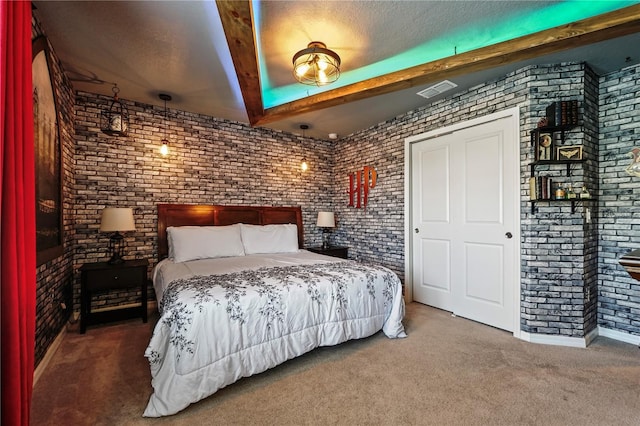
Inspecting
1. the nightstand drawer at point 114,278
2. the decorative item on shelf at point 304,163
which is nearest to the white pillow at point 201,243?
the nightstand drawer at point 114,278

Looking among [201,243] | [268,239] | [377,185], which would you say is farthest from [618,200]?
[201,243]

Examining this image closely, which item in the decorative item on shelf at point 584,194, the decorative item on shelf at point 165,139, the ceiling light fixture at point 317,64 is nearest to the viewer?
the ceiling light fixture at point 317,64

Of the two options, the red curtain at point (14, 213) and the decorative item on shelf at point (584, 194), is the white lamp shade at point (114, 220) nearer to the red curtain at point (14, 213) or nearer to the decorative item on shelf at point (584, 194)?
the red curtain at point (14, 213)

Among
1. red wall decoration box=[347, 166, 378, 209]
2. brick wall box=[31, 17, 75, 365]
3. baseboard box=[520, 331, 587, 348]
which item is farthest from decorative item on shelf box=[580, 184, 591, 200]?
brick wall box=[31, 17, 75, 365]

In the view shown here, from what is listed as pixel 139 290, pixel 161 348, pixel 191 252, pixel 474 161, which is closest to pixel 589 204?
pixel 474 161

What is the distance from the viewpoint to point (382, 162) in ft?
14.5

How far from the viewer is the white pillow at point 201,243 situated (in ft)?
11.0

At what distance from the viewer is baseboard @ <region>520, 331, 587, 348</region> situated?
2.62 metres

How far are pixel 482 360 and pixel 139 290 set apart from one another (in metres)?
3.86

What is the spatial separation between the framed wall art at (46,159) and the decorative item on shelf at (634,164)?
193 inches

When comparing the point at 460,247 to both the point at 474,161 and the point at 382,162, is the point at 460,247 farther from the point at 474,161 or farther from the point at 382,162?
the point at 382,162

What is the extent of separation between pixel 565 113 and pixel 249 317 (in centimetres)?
320

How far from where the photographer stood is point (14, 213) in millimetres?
1175

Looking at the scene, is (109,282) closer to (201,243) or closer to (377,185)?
(201,243)
